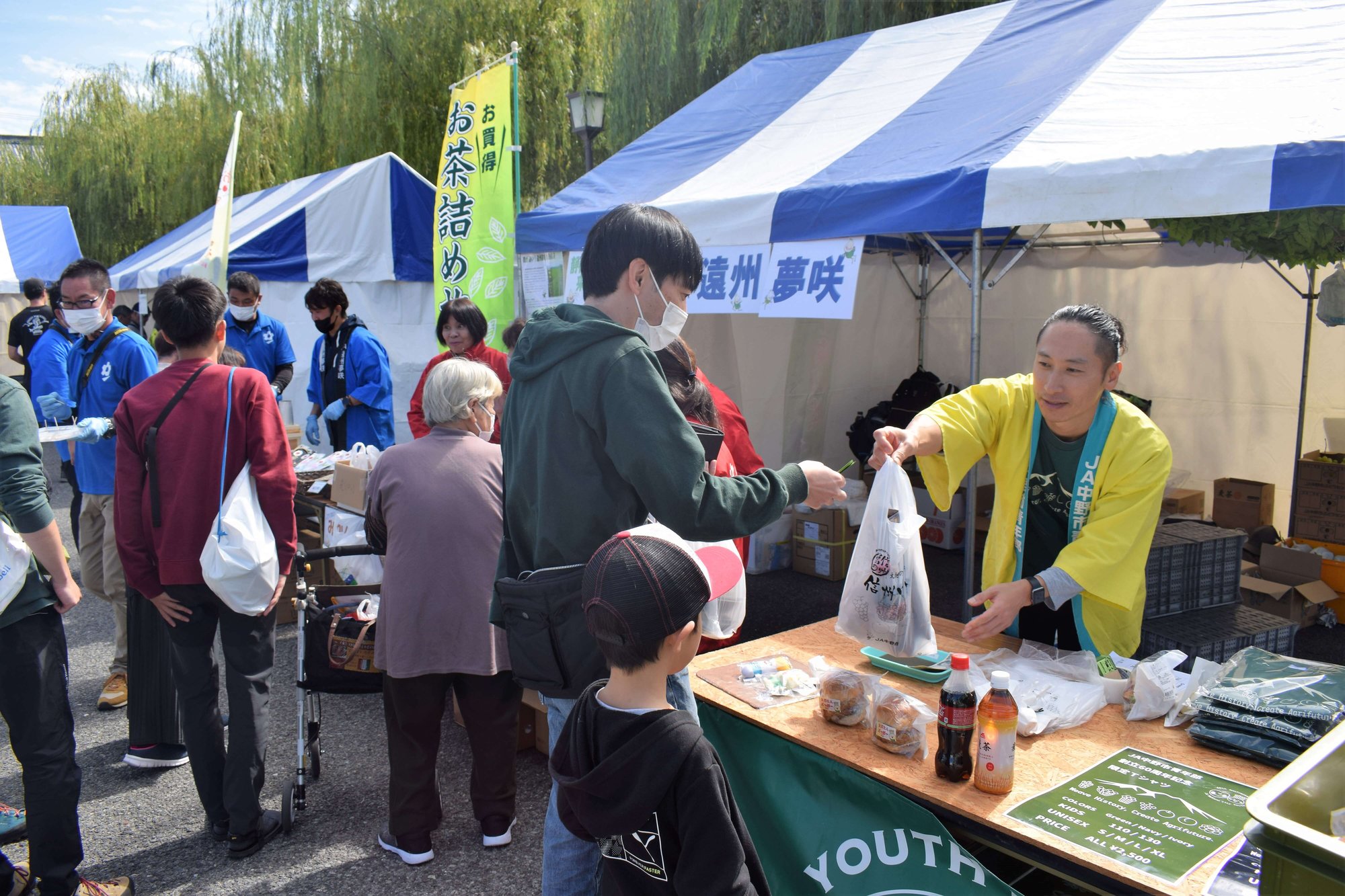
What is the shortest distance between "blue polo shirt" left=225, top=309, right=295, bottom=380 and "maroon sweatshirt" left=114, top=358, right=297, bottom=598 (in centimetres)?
331

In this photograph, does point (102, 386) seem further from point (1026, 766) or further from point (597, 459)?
point (1026, 766)

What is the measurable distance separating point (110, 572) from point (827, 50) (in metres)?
5.76

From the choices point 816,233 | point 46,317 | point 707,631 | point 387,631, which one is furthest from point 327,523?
point 46,317

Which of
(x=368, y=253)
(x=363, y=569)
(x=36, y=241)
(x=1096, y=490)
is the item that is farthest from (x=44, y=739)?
(x=36, y=241)

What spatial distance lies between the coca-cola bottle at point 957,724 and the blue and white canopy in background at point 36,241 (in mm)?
17454

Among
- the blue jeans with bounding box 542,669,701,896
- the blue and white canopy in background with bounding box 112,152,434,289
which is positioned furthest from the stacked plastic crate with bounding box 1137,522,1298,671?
the blue and white canopy in background with bounding box 112,152,434,289

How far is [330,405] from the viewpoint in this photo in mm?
5828

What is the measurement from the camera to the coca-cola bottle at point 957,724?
1.91m

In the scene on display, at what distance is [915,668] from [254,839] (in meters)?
2.41

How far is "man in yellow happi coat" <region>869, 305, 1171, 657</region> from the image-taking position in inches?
96.8

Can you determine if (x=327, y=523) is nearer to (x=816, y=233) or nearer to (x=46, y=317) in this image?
(x=816, y=233)

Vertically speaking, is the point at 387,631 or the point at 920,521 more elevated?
the point at 920,521

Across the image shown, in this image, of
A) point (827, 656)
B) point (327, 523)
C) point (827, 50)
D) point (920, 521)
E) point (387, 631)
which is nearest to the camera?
point (920, 521)

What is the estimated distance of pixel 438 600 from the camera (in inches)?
119
